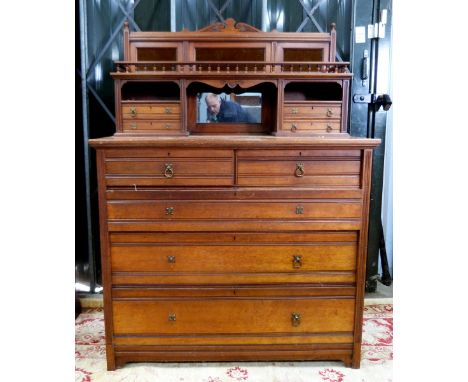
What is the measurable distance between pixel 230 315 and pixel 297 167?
3.23ft

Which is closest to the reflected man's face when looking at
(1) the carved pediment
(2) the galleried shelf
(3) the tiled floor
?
(2) the galleried shelf

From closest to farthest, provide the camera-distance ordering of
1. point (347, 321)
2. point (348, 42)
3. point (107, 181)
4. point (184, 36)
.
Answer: point (107, 181), point (347, 321), point (184, 36), point (348, 42)

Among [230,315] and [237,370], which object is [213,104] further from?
[237,370]

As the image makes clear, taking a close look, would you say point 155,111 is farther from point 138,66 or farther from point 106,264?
point 106,264

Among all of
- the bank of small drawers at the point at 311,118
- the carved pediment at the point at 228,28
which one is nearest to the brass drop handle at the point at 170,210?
the bank of small drawers at the point at 311,118

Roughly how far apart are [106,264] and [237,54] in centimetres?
159

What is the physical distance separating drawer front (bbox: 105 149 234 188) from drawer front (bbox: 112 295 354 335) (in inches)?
28.3

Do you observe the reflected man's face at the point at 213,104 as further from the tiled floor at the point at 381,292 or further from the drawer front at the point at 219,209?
the tiled floor at the point at 381,292

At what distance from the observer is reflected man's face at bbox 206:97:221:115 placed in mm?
2689

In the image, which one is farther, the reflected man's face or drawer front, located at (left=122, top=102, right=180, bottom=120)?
the reflected man's face

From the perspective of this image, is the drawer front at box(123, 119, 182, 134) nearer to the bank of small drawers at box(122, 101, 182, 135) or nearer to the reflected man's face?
the bank of small drawers at box(122, 101, 182, 135)

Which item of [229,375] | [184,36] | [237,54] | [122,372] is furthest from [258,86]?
[122,372]

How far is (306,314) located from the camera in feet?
7.70

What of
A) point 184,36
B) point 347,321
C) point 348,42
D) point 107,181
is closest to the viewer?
point 107,181
